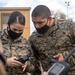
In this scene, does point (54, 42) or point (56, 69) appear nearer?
point (56, 69)

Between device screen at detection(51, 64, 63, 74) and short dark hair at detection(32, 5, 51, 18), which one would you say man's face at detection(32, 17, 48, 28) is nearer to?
short dark hair at detection(32, 5, 51, 18)

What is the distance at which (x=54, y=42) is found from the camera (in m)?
3.27

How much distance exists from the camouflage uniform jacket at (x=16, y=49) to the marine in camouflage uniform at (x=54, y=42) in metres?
0.12

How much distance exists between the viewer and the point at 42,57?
3336mm

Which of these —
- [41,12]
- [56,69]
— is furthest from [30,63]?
[56,69]

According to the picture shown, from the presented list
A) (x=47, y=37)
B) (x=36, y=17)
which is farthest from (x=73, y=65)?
(x=36, y=17)

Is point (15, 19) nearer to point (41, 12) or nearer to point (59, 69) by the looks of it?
point (41, 12)

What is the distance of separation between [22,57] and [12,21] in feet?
1.43

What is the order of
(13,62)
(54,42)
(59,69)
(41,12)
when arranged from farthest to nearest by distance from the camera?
(54,42)
(41,12)
(13,62)
(59,69)

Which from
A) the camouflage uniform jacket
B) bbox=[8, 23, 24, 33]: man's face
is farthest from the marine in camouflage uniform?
bbox=[8, 23, 24, 33]: man's face

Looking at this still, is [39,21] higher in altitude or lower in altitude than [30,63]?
higher

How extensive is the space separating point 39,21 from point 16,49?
1.57 ft

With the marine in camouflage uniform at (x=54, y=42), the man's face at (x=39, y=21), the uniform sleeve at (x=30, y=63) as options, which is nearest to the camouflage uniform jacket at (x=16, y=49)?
the uniform sleeve at (x=30, y=63)

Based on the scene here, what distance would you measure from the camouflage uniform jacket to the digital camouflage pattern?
12 centimetres
